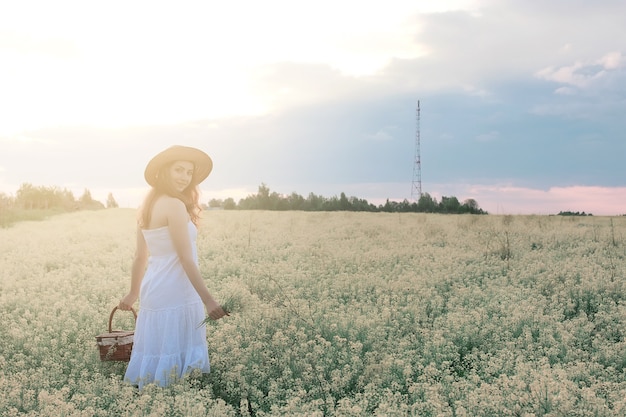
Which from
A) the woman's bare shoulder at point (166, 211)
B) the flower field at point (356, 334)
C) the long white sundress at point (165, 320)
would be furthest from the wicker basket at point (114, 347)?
the woman's bare shoulder at point (166, 211)

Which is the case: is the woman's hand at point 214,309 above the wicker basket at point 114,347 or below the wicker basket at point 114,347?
above

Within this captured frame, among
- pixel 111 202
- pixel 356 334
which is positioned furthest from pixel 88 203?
pixel 356 334

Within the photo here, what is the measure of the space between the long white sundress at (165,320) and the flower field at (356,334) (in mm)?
240

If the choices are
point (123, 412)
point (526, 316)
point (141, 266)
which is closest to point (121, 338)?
point (141, 266)

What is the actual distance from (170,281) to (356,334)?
2.99 m

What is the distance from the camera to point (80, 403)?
595 centimetres

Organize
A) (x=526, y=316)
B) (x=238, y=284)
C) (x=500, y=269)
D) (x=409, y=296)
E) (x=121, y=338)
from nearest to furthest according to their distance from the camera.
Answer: (x=121, y=338), (x=526, y=316), (x=409, y=296), (x=238, y=284), (x=500, y=269)

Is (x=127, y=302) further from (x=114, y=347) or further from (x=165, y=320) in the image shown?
(x=165, y=320)

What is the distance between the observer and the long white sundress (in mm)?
6074

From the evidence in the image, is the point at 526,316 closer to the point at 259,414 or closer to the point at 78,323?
the point at 259,414

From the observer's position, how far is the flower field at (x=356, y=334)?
585 cm

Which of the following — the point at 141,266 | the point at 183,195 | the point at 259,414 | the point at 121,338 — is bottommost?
the point at 259,414

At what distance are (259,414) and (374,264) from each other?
797 centimetres

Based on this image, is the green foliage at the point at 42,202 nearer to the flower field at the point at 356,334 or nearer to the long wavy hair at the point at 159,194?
the flower field at the point at 356,334
